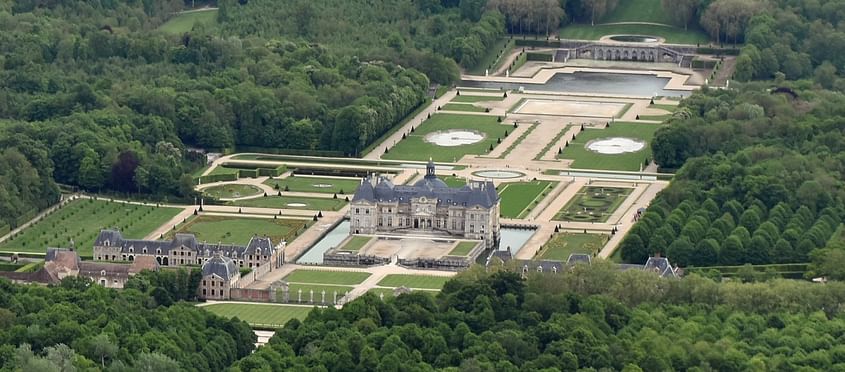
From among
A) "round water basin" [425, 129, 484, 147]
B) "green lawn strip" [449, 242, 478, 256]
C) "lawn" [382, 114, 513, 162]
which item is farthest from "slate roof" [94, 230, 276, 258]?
"round water basin" [425, 129, 484, 147]

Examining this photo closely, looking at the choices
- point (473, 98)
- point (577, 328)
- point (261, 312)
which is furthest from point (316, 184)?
point (577, 328)

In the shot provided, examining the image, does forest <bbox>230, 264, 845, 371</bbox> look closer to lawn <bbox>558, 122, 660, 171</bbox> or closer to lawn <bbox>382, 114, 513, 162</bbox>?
lawn <bbox>558, 122, 660, 171</bbox>

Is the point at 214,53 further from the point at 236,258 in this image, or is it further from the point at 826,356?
the point at 826,356

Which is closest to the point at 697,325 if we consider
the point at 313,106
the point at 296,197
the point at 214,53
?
the point at 296,197

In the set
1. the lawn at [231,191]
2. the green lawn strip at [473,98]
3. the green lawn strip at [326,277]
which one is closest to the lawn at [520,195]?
the lawn at [231,191]

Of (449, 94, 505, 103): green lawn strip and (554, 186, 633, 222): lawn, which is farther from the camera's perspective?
(449, 94, 505, 103): green lawn strip
